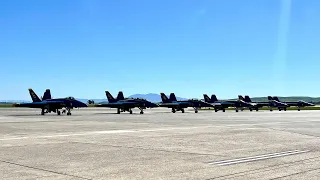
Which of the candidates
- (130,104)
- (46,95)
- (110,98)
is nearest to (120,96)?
(110,98)

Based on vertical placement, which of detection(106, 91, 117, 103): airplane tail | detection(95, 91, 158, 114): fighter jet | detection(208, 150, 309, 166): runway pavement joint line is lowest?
detection(208, 150, 309, 166): runway pavement joint line

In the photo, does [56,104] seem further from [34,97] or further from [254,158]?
[254,158]

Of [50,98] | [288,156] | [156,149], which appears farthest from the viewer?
[50,98]

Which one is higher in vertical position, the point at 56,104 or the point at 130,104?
the point at 56,104

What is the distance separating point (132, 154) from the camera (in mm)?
13391

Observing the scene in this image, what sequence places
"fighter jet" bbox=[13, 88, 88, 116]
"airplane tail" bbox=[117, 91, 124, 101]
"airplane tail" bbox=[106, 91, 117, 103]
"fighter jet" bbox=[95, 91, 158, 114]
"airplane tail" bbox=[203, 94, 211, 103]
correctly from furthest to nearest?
1. "airplane tail" bbox=[203, 94, 211, 103]
2. "airplane tail" bbox=[117, 91, 124, 101]
3. "airplane tail" bbox=[106, 91, 117, 103]
4. "fighter jet" bbox=[95, 91, 158, 114]
5. "fighter jet" bbox=[13, 88, 88, 116]

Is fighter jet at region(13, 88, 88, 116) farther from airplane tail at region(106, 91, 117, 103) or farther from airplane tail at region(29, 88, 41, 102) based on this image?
airplane tail at region(106, 91, 117, 103)

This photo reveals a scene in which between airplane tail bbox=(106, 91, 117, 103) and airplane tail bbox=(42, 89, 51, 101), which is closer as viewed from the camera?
airplane tail bbox=(42, 89, 51, 101)

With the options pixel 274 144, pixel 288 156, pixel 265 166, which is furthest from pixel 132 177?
pixel 274 144

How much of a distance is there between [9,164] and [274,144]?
11249mm

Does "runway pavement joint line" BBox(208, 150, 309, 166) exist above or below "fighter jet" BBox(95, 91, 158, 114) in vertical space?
below

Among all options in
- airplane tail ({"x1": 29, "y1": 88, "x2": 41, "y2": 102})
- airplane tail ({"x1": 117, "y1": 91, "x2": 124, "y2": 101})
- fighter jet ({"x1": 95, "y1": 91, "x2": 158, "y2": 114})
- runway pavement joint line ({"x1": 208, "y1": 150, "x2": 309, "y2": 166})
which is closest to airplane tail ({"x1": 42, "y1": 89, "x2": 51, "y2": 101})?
airplane tail ({"x1": 29, "y1": 88, "x2": 41, "y2": 102})

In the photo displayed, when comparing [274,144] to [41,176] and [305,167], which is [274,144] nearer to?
[305,167]

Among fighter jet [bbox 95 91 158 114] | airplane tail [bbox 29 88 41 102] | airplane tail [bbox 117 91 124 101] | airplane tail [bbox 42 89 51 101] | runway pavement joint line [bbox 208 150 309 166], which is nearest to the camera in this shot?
runway pavement joint line [bbox 208 150 309 166]
